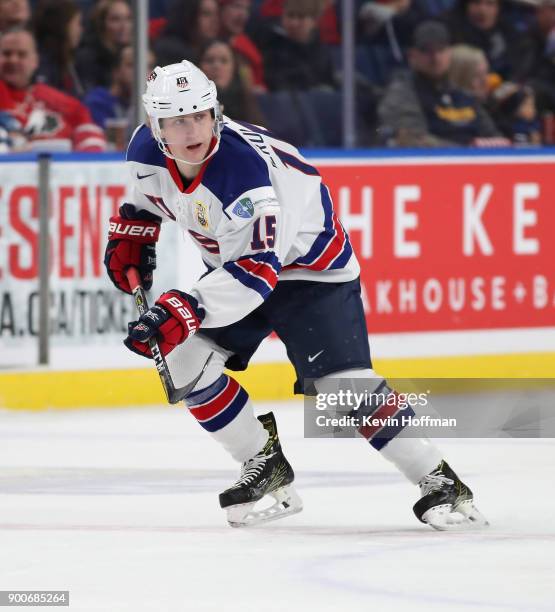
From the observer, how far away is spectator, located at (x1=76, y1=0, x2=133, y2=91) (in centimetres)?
817

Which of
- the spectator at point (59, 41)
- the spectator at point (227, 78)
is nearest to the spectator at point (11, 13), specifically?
the spectator at point (59, 41)

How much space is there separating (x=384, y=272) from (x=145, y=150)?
3043 millimetres

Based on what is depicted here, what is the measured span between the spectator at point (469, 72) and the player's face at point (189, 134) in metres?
5.40

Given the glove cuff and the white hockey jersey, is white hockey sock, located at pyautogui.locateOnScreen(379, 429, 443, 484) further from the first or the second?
the glove cuff

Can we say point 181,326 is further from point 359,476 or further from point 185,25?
point 185,25

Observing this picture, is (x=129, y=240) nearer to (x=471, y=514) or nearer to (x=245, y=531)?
(x=245, y=531)

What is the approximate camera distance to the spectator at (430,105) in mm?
8734

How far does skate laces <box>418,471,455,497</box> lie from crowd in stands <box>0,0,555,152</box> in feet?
11.0

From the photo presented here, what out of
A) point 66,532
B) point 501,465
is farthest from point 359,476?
point 66,532

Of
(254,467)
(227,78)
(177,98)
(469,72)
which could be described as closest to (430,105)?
(469,72)

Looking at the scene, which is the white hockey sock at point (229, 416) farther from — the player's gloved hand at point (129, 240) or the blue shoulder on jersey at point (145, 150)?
the blue shoulder on jersey at point (145, 150)

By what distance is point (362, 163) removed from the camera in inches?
277

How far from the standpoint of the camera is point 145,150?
412 cm

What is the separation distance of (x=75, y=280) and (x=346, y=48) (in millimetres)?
1844
